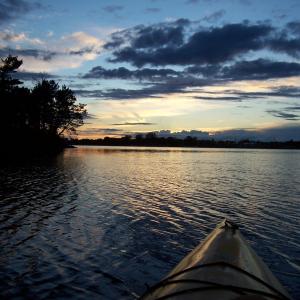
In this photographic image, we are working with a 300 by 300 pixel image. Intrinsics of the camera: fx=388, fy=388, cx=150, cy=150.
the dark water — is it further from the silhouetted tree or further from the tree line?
the silhouetted tree

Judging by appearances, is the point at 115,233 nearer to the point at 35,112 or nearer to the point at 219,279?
the point at 219,279

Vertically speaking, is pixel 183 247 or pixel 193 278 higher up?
pixel 193 278

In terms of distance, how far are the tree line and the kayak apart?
50547mm

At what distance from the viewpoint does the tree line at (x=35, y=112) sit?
56.4 meters

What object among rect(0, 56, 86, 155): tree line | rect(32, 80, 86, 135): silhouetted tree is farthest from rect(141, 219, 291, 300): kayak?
rect(32, 80, 86, 135): silhouetted tree

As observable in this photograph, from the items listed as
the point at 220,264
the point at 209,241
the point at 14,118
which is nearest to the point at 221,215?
the point at 209,241

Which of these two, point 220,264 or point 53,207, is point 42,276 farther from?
point 53,207

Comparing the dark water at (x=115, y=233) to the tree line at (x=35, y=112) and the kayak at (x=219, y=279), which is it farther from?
the tree line at (x=35, y=112)

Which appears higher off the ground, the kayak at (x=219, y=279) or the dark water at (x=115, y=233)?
the kayak at (x=219, y=279)

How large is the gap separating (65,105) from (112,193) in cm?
6897

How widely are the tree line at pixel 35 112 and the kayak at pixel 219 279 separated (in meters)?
50.5

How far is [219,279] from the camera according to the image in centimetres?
578

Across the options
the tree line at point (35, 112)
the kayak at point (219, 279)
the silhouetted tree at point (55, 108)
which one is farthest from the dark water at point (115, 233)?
the silhouetted tree at point (55, 108)

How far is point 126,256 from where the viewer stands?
1112cm
